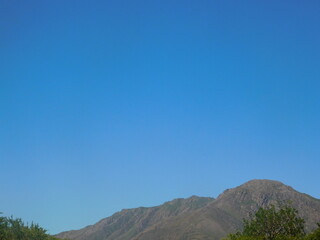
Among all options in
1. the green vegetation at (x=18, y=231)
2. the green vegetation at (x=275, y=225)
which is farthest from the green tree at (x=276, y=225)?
the green vegetation at (x=18, y=231)

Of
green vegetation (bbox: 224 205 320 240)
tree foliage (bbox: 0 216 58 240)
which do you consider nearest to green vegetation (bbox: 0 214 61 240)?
tree foliage (bbox: 0 216 58 240)

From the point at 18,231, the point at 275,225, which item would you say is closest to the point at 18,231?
the point at 18,231

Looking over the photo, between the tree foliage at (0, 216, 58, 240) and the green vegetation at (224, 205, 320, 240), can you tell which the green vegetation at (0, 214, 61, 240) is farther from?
the green vegetation at (224, 205, 320, 240)

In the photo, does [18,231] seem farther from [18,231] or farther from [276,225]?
[276,225]

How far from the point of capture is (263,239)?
283ft

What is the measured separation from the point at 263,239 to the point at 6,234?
6276 cm

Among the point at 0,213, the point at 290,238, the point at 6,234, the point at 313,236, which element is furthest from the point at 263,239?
the point at 0,213

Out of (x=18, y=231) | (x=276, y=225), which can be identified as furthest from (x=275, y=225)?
(x=18, y=231)

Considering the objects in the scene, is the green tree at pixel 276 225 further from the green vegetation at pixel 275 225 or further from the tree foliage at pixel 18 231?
the tree foliage at pixel 18 231

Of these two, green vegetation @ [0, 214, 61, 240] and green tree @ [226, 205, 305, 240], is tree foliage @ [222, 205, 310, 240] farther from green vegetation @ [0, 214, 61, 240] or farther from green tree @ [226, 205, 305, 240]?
green vegetation @ [0, 214, 61, 240]

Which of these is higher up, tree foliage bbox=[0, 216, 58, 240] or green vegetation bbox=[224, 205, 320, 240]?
tree foliage bbox=[0, 216, 58, 240]

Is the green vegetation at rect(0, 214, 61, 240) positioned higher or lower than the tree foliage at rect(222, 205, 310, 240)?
higher

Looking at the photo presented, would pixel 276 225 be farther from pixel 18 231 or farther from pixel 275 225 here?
pixel 18 231

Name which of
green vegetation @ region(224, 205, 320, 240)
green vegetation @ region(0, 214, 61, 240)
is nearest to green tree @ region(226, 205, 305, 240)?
green vegetation @ region(224, 205, 320, 240)
